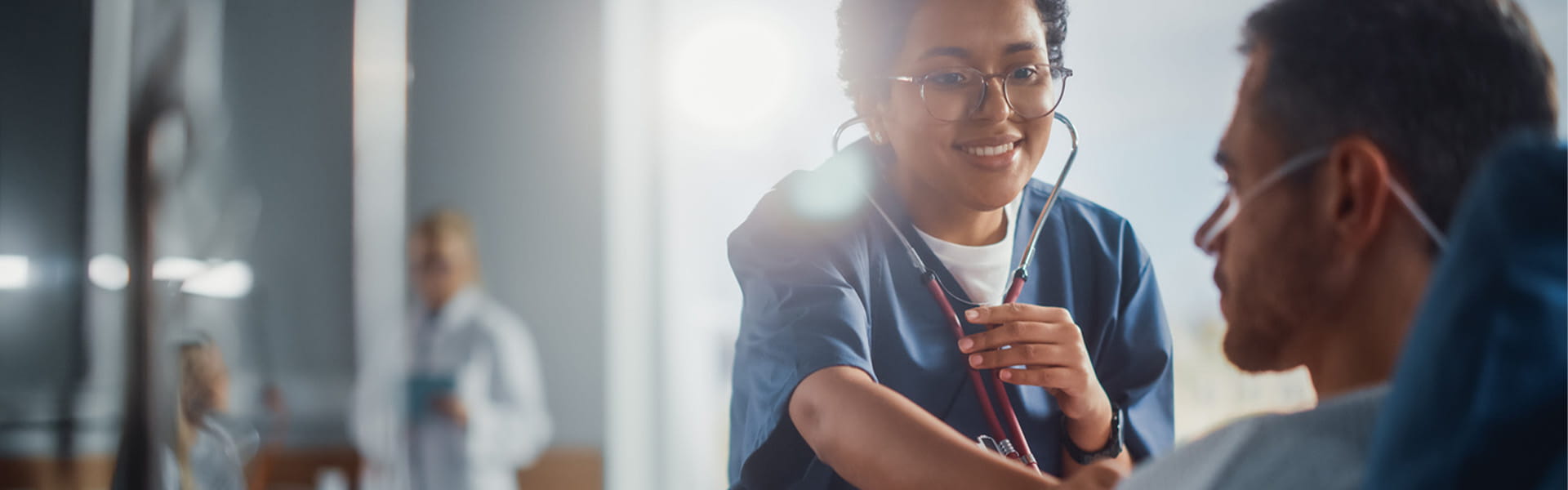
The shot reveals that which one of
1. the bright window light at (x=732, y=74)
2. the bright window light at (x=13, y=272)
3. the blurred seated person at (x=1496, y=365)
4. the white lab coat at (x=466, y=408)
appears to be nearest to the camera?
the blurred seated person at (x=1496, y=365)

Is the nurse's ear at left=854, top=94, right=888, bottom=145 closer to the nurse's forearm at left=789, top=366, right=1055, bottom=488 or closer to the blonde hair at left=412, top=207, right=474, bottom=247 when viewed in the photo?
the nurse's forearm at left=789, top=366, right=1055, bottom=488

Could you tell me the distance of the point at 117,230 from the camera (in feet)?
5.36

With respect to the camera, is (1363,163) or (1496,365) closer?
(1496,365)

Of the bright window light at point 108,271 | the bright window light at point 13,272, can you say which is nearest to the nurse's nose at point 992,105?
the bright window light at point 108,271

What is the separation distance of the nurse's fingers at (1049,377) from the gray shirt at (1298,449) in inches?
6.9

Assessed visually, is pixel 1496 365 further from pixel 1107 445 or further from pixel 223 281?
pixel 223 281

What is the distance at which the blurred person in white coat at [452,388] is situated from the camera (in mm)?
1779

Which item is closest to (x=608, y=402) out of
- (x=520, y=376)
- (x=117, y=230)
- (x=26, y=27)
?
(x=520, y=376)

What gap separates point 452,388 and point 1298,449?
5.45ft

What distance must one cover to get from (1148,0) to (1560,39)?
26cm

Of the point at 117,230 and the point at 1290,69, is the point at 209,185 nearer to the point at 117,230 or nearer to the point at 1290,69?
the point at 117,230

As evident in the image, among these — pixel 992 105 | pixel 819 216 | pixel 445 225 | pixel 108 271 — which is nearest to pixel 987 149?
pixel 992 105

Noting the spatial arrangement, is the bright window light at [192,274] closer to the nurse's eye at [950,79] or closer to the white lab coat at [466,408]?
the white lab coat at [466,408]

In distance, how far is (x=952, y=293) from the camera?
2.31 ft
